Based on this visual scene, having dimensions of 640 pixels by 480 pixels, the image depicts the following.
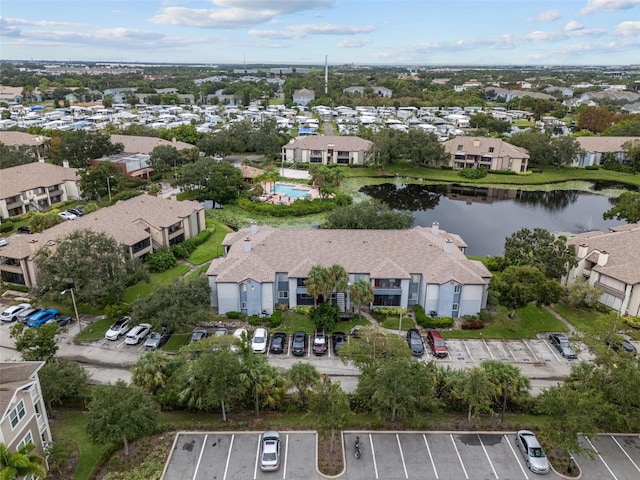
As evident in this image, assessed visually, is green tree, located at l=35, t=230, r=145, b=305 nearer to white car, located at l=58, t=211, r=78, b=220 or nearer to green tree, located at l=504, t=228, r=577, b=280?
white car, located at l=58, t=211, r=78, b=220

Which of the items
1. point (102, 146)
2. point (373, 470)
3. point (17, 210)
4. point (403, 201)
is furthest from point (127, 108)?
point (373, 470)

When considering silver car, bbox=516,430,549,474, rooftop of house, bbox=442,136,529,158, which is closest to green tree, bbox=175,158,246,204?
rooftop of house, bbox=442,136,529,158

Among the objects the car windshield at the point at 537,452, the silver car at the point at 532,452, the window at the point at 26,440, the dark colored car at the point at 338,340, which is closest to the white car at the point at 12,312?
the window at the point at 26,440

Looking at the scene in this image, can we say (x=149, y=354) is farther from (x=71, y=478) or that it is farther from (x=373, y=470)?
(x=373, y=470)

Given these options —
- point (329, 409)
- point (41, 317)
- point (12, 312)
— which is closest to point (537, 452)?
point (329, 409)

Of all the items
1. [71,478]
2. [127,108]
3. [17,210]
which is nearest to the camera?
[71,478]

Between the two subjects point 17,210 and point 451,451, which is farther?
point 17,210

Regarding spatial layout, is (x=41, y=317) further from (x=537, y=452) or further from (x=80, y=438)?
(x=537, y=452)
